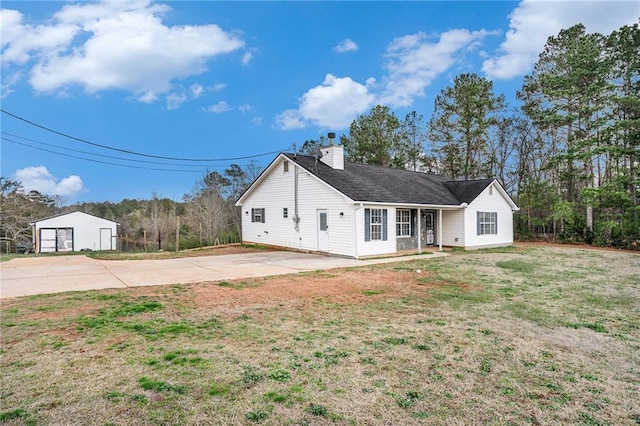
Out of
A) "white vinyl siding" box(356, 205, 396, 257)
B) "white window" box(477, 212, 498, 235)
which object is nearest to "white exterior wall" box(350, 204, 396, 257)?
"white vinyl siding" box(356, 205, 396, 257)

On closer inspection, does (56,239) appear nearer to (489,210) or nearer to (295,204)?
(295,204)

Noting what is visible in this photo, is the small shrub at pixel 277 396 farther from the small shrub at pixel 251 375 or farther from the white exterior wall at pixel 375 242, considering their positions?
the white exterior wall at pixel 375 242

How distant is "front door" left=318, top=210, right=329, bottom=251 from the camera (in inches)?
634

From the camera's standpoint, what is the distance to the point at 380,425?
2.83m

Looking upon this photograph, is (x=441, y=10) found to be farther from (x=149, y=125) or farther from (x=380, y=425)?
(x=149, y=125)

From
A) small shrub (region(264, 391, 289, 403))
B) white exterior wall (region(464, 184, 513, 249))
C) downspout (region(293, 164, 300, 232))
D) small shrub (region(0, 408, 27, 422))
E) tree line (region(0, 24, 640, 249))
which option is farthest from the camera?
tree line (region(0, 24, 640, 249))

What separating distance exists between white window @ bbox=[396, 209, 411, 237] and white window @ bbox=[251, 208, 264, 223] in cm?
732

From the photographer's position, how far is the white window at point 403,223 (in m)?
17.0

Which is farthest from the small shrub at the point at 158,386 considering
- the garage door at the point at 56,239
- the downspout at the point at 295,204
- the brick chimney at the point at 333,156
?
the garage door at the point at 56,239

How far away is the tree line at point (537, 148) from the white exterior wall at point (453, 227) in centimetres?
693

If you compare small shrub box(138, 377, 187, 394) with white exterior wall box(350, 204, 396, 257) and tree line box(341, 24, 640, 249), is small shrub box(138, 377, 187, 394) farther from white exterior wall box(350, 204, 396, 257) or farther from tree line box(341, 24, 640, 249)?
tree line box(341, 24, 640, 249)

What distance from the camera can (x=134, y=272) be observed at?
→ 1072cm

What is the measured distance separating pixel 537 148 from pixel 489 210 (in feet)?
39.1

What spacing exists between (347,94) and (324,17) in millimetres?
7779
